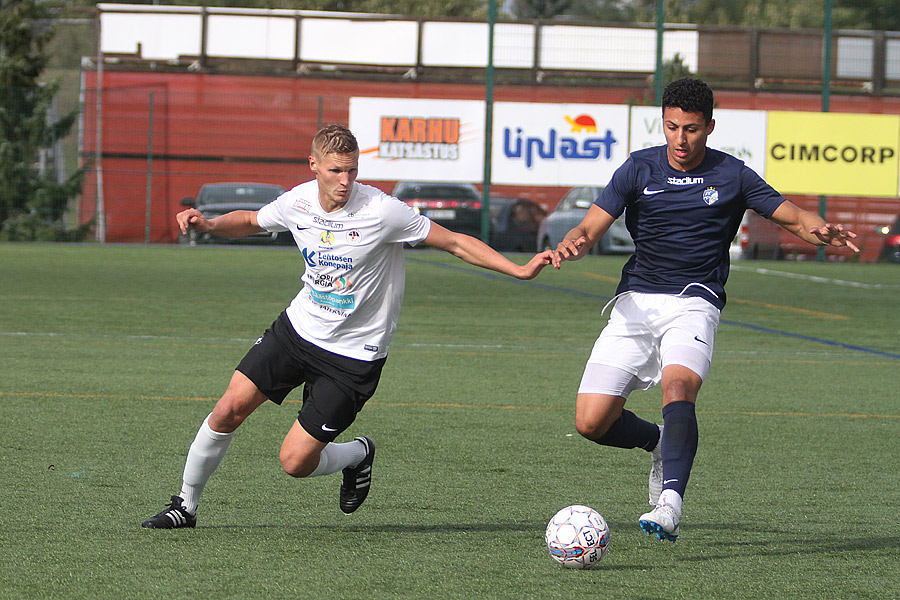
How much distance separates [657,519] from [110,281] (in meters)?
14.5

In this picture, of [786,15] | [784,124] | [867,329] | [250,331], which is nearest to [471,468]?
[250,331]

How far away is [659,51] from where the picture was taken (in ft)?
87.0

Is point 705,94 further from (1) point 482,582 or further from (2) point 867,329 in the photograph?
(2) point 867,329

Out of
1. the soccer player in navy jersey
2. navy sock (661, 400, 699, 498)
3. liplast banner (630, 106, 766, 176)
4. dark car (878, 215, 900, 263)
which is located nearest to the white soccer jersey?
the soccer player in navy jersey

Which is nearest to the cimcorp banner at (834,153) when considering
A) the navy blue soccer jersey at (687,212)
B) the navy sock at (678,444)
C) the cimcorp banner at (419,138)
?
the cimcorp banner at (419,138)

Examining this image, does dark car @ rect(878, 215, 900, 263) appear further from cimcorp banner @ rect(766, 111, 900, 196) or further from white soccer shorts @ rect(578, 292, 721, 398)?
white soccer shorts @ rect(578, 292, 721, 398)

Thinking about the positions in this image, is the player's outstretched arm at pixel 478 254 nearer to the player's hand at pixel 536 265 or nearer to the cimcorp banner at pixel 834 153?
the player's hand at pixel 536 265

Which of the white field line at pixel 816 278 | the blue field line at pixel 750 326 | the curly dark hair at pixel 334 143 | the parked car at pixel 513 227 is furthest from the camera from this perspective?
the parked car at pixel 513 227

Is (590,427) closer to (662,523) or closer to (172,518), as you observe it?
(662,523)

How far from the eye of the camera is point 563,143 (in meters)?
25.0

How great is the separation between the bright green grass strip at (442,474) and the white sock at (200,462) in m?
0.17

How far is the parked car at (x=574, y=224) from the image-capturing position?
25.2m

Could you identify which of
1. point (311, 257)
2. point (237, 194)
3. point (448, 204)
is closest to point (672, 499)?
point (311, 257)

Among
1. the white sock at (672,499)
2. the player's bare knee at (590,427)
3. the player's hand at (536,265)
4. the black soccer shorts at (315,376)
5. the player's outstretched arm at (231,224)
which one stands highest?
the player's outstretched arm at (231,224)
